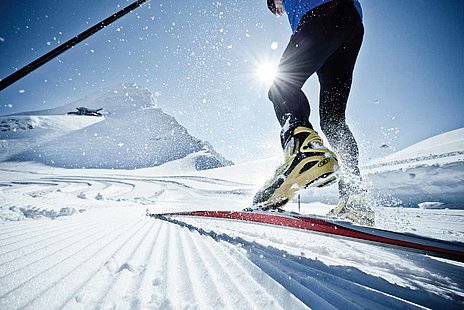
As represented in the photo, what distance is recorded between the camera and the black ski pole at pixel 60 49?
3.28 ft

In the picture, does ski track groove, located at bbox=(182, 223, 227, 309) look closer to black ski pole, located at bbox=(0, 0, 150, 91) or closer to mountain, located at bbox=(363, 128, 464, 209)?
black ski pole, located at bbox=(0, 0, 150, 91)

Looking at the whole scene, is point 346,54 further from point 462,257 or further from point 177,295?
point 177,295

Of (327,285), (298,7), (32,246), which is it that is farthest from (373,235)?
(298,7)

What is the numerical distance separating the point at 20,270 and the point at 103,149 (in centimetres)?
4046

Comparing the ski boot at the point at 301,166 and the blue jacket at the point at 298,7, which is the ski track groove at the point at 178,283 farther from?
the blue jacket at the point at 298,7

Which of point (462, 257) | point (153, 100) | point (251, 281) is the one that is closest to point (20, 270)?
point (251, 281)

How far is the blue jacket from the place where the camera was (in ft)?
3.92

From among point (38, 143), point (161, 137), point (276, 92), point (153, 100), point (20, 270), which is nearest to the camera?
point (20, 270)

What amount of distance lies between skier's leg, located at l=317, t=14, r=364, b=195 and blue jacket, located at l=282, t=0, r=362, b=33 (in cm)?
28

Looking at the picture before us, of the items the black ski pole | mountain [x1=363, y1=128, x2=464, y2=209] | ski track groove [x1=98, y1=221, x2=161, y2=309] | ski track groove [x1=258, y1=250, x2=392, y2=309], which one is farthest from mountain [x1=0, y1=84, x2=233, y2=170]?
ski track groove [x1=258, y1=250, x2=392, y2=309]

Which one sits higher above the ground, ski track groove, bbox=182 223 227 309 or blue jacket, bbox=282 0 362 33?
blue jacket, bbox=282 0 362 33

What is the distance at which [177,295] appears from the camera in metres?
0.41

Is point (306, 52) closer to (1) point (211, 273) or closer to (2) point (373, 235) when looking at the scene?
(2) point (373, 235)

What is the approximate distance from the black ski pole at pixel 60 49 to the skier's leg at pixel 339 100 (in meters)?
1.28
